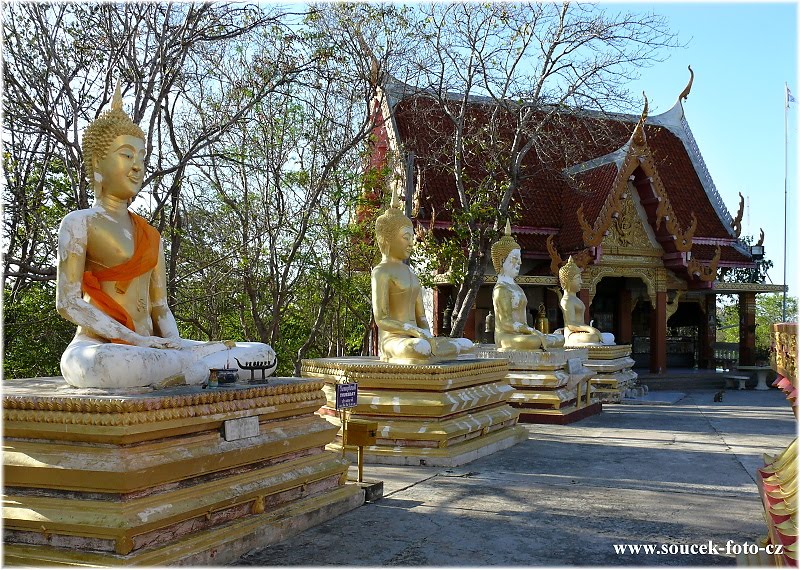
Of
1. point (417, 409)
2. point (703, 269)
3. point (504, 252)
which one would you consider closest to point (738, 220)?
point (703, 269)

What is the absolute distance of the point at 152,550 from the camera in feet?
12.7

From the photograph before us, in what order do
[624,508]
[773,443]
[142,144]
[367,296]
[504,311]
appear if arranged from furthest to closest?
[367,296]
[504,311]
[773,443]
[624,508]
[142,144]

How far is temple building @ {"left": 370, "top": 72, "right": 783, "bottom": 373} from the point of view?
53.9ft

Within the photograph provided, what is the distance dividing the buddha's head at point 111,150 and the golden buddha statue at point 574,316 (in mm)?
10774

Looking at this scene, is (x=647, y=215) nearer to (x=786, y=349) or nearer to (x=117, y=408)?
(x=786, y=349)

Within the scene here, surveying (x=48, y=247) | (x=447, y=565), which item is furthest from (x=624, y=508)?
(x=48, y=247)

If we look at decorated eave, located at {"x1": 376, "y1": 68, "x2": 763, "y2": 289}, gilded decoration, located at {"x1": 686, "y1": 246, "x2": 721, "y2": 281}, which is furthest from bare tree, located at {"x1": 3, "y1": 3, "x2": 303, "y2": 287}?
gilded decoration, located at {"x1": 686, "y1": 246, "x2": 721, "y2": 281}

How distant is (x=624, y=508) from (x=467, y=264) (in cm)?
805

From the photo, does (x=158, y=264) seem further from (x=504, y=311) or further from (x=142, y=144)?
(x=504, y=311)

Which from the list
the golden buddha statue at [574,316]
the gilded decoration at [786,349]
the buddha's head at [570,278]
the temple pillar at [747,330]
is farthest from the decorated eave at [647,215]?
the gilded decoration at [786,349]

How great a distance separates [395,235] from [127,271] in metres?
3.65

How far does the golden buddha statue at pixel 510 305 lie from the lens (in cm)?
1067

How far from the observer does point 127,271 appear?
16.1ft

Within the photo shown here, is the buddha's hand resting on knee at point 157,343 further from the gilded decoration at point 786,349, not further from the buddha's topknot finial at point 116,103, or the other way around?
the gilded decoration at point 786,349
